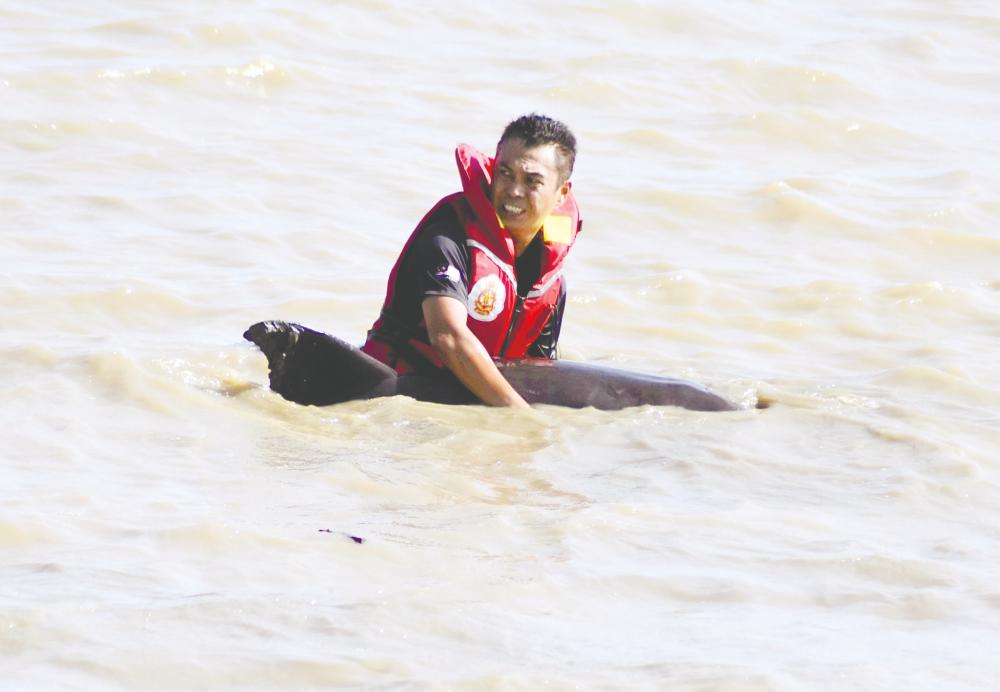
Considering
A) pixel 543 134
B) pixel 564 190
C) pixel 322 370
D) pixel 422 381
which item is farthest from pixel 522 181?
pixel 322 370

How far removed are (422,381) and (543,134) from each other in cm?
104

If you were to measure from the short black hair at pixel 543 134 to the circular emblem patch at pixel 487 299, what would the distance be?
0.51 meters

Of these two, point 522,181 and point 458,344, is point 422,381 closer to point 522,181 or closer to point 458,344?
point 458,344

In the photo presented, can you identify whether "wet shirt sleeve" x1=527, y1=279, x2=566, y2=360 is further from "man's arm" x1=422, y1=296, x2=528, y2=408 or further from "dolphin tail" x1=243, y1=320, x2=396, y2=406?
"dolphin tail" x1=243, y1=320, x2=396, y2=406

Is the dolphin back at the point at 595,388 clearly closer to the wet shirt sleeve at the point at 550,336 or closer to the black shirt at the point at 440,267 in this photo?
the wet shirt sleeve at the point at 550,336

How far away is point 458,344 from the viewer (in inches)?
246

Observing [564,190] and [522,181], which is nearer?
[522,181]

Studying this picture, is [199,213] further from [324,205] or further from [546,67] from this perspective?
[546,67]

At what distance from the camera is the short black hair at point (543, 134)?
21.1 feet

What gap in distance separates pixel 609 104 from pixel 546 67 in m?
0.87

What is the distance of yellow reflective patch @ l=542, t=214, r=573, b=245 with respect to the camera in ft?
21.8

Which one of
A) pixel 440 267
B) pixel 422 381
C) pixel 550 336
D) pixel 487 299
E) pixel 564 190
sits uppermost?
pixel 564 190

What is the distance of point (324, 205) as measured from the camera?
987 centimetres

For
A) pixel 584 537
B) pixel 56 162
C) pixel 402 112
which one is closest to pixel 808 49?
pixel 402 112
